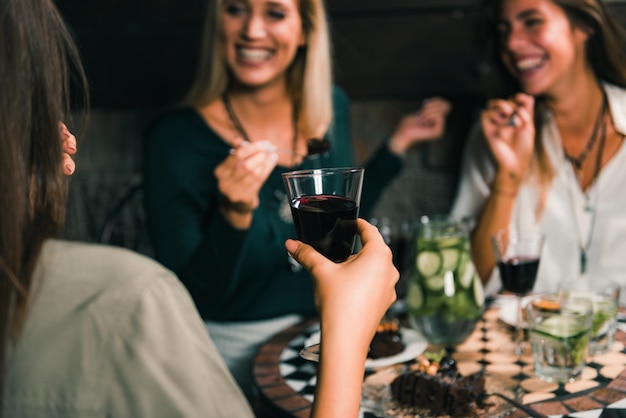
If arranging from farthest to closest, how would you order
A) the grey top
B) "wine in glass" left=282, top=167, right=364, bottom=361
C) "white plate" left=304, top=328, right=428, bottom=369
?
"white plate" left=304, top=328, right=428, bottom=369 < "wine in glass" left=282, top=167, right=364, bottom=361 < the grey top

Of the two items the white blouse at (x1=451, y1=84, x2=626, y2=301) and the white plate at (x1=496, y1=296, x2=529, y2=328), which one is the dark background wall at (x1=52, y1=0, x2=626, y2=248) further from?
the white plate at (x1=496, y1=296, x2=529, y2=328)

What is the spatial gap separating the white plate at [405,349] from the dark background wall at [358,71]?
4.16 ft

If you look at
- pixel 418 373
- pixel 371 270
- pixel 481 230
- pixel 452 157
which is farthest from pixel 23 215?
pixel 452 157

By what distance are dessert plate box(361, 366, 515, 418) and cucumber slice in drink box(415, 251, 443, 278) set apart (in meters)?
0.24

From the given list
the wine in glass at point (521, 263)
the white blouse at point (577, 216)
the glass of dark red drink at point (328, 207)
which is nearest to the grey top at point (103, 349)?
the glass of dark red drink at point (328, 207)

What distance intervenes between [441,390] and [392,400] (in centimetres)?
9

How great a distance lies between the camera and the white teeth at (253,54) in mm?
2086

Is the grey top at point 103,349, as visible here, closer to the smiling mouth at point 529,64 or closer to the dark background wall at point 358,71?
the smiling mouth at point 529,64

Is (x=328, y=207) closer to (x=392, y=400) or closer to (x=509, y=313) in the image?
(x=392, y=400)

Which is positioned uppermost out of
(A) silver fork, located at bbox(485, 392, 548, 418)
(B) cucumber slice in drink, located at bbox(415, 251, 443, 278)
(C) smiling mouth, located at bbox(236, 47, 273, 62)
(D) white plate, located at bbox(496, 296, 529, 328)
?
(C) smiling mouth, located at bbox(236, 47, 273, 62)

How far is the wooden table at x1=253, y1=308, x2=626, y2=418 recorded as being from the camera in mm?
1184

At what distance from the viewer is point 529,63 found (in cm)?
210

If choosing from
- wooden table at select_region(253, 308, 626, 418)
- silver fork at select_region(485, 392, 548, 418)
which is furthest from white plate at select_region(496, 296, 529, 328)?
silver fork at select_region(485, 392, 548, 418)

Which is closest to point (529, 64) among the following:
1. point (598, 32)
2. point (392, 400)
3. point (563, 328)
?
point (598, 32)
